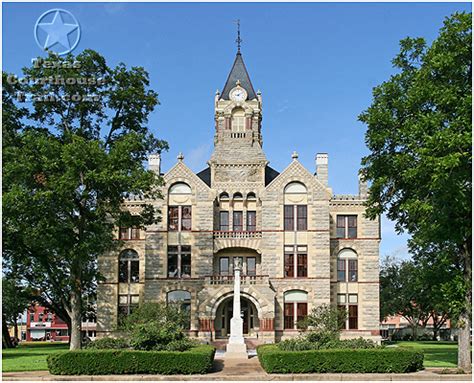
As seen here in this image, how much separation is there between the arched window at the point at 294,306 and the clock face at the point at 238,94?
653 inches

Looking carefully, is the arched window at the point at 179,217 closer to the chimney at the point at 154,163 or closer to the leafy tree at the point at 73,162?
the chimney at the point at 154,163

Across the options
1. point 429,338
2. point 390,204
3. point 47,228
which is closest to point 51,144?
point 47,228

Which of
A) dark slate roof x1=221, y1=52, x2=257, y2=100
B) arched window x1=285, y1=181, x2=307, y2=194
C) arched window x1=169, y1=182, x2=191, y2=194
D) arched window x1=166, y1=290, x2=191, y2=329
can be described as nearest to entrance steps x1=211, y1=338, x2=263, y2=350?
arched window x1=166, y1=290, x2=191, y2=329

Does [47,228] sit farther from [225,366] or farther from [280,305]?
[280,305]

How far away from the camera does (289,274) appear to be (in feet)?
160

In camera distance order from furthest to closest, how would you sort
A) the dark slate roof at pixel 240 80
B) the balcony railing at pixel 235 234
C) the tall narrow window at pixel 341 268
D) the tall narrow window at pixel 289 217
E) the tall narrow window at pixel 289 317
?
the dark slate roof at pixel 240 80 < the tall narrow window at pixel 341 268 < the balcony railing at pixel 235 234 < the tall narrow window at pixel 289 217 < the tall narrow window at pixel 289 317

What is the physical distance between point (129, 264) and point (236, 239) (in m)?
8.84

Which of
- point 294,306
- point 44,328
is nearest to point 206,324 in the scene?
point 294,306

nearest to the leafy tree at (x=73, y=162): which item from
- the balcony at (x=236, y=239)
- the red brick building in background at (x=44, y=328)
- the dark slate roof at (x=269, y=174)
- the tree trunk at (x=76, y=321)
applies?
the tree trunk at (x=76, y=321)

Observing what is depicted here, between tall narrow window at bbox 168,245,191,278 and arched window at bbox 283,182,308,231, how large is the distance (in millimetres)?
7500

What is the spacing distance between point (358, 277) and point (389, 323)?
300 ft

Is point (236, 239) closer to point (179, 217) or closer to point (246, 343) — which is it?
point (179, 217)

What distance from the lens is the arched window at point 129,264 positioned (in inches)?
2039

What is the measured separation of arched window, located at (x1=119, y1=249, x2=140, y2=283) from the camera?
51.8 metres
